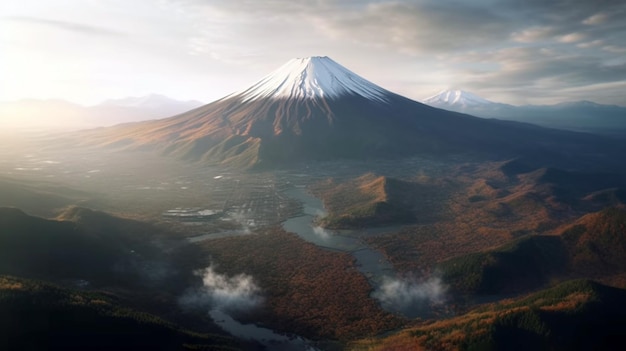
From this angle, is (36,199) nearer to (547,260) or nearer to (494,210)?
(547,260)

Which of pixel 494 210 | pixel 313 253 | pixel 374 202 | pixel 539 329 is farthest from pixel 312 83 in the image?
pixel 539 329

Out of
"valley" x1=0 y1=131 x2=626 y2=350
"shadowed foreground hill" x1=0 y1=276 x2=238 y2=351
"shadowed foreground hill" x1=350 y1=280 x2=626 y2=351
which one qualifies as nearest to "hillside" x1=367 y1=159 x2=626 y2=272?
"valley" x1=0 y1=131 x2=626 y2=350

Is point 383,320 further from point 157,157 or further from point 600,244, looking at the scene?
point 157,157

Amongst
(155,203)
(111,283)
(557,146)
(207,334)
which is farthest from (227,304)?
(557,146)

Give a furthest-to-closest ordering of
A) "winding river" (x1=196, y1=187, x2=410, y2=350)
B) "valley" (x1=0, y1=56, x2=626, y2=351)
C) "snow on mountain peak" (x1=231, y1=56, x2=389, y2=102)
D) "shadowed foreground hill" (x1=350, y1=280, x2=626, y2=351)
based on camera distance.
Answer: "snow on mountain peak" (x1=231, y1=56, x2=389, y2=102)
"winding river" (x1=196, y1=187, x2=410, y2=350)
"valley" (x1=0, y1=56, x2=626, y2=351)
"shadowed foreground hill" (x1=350, y1=280, x2=626, y2=351)

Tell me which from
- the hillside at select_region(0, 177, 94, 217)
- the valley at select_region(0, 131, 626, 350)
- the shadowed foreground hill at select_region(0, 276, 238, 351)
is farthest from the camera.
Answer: the hillside at select_region(0, 177, 94, 217)

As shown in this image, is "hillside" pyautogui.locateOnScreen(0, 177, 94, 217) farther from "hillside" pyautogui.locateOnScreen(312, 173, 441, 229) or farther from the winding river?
"hillside" pyautogui.locateOnScreen(312, 173, 441, 229)

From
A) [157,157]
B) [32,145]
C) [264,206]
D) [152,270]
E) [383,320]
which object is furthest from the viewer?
[32,145]
